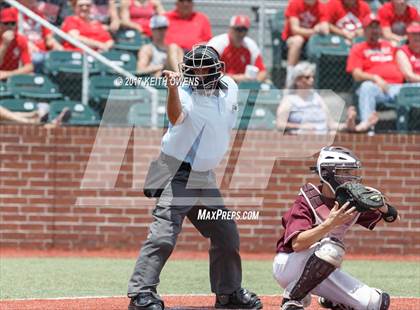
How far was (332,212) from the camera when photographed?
6.07 meters

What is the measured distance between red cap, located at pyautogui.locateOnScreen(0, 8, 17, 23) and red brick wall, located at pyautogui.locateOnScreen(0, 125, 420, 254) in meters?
1.57

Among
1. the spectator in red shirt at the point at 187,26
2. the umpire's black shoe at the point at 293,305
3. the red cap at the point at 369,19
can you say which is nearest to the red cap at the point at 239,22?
the spectator in red shirt at the point at 187,26

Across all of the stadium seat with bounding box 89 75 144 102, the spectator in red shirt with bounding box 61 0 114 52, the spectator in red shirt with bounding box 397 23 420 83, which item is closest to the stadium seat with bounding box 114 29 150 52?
the spectator in red shirt with bounding box 61 0 114 52

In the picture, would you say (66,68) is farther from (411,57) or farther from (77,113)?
(411,57)

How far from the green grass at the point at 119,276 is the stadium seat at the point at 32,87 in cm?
237

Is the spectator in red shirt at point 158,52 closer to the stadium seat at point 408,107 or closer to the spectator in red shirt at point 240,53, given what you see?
the spectator in red shirt at point 240,53

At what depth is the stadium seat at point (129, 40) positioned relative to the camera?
42.3ft

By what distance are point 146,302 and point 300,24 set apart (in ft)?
23.3

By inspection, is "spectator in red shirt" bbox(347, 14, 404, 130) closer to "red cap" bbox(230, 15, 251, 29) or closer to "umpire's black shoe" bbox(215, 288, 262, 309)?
"red cap" bbox(230, 15, 251, 29)

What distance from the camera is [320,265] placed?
610cm

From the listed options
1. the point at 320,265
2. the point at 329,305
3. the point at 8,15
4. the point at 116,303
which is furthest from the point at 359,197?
the point at 8,15

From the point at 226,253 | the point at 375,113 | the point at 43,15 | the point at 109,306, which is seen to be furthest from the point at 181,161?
the point at 43,15

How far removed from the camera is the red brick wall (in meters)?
11.4

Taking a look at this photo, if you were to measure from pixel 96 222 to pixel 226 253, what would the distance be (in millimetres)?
4601
